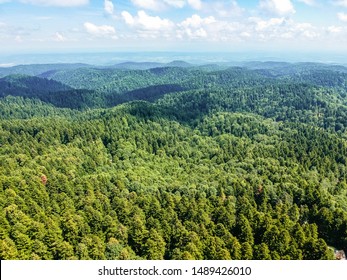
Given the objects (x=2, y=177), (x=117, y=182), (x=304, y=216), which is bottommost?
(x=304, y=216)

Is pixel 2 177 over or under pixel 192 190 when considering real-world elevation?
over

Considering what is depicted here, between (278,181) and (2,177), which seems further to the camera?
(278,181)

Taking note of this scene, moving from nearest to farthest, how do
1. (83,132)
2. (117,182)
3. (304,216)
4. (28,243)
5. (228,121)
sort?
(28,243) < (304,216) < (117,182) < (83,132) < (228,121)

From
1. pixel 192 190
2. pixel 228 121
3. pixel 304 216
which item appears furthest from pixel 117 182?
pixel 228 121

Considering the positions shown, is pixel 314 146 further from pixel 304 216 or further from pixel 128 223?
pixel 128 223

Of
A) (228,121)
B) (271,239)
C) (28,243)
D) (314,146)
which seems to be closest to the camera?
(28,243)

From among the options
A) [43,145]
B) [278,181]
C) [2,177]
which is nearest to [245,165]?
[278,181]

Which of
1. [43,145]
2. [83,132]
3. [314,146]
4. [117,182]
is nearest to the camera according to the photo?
[117,182]

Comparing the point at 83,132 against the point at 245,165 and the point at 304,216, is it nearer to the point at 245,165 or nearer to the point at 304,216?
the point at 245,165

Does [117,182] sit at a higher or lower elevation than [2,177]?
lower
